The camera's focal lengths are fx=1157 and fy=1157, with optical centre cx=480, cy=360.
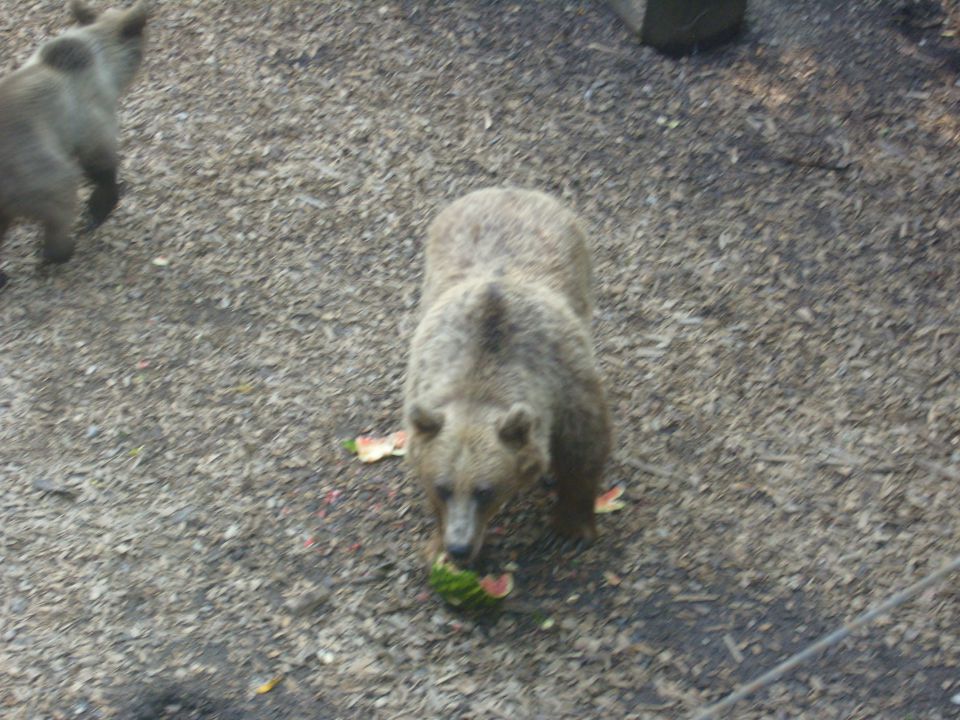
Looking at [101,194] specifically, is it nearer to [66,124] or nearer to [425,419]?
[66,124]

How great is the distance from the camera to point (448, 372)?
17.8 feet

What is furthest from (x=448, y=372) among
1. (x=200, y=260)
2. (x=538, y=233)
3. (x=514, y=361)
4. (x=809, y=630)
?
(x=200, y=260)

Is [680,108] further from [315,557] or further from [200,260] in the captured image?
[315,557]

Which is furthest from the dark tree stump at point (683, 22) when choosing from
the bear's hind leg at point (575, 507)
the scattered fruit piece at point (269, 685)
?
the scattered fruit piece at point (269, 685)

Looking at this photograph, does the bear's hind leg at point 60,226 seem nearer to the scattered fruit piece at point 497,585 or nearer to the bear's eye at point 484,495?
the scattered fruit piece at point 497,585

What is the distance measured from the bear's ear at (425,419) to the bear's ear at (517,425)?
272mm

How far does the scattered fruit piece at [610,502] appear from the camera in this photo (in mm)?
6238

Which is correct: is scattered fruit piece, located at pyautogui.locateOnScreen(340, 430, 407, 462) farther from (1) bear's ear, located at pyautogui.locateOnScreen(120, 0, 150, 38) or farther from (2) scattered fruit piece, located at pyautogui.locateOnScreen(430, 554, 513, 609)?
(1) bear's ear, located at pyautogui.locateOnScreen(120, 0, 150, 38)

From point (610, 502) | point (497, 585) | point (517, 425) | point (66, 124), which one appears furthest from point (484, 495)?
point (66, 124)

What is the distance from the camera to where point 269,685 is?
5461mm

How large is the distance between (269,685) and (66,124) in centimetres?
421

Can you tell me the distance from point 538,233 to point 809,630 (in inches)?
96.1

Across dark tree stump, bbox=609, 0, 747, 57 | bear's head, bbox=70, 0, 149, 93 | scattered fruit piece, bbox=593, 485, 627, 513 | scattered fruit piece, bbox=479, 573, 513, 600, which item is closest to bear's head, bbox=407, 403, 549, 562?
scattered fruit piece, bbox=479, 573, 513, 600

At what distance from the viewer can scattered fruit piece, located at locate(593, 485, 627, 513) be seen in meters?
6.24
